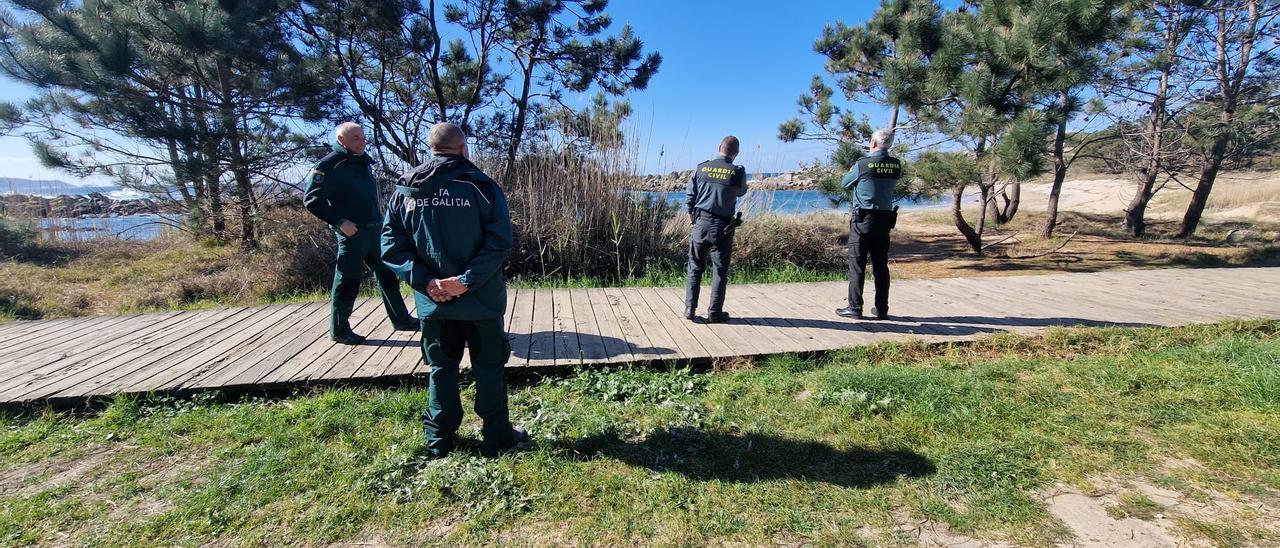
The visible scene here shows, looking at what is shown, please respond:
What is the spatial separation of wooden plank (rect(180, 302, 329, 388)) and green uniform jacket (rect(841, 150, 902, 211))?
14.9 ft

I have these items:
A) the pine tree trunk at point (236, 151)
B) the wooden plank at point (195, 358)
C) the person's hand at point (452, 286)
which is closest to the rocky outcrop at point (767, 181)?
the wooden plank at point (195, 358)

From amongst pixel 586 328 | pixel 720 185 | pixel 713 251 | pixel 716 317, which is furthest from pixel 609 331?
pixel 720 185

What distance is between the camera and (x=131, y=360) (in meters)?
3.78

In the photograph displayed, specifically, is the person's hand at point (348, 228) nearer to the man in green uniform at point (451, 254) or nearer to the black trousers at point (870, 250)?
the man in green uniform at point (451, 254)

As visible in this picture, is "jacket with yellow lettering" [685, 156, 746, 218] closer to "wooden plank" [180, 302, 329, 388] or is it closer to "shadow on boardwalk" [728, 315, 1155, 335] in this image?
"shadow on boardwalk" [728, 315, 1155, 335]

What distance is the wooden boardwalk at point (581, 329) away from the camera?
3.57 meters

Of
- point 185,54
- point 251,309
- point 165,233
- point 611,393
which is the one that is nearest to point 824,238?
point 611,393

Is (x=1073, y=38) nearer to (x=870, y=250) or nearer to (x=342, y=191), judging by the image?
(x=870, y=250)

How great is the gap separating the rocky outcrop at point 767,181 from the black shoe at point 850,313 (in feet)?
10.1

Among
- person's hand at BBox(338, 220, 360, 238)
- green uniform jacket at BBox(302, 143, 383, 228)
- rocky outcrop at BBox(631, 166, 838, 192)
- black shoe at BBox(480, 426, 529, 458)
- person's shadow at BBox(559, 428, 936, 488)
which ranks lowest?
person's shadow at BBox(559, 428, 936, 488)

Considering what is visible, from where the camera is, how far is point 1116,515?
6.88 feet

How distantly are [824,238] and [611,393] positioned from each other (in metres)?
6.32

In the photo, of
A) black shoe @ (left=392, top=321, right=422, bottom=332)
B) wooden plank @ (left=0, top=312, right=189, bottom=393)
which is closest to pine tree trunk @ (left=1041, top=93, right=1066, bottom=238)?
black shoe @ (left=392, top=321, right=422, bottom=332)

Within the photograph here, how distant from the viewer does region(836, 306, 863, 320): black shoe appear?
4.77 meters
